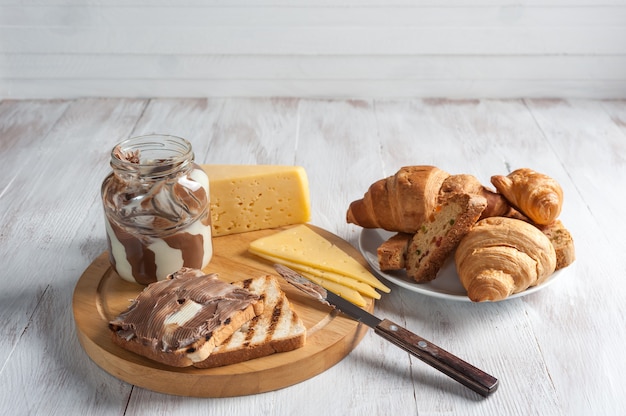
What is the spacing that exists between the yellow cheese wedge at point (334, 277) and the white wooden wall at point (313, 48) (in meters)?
1.83

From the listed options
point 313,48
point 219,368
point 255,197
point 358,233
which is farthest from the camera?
point 313,48

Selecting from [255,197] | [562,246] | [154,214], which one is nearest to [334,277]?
[255,197]

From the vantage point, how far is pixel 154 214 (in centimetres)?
178

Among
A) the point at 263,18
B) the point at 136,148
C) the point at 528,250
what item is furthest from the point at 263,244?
the point at 263,18

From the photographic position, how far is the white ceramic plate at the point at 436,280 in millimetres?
1806

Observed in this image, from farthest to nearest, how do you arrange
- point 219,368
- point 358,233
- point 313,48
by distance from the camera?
point 313,48
point 358,233
point 219,368

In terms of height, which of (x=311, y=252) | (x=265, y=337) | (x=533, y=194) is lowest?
(x=311, y=252)

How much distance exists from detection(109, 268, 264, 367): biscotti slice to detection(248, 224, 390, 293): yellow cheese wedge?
0.99ft

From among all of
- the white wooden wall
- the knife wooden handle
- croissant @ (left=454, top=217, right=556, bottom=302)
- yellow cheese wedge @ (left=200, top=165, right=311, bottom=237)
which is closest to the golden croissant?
croissant @ (left=454, top=217, right=556, bottom=302)

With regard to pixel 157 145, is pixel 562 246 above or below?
below

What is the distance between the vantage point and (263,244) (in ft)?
6.61

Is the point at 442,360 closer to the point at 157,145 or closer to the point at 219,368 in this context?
the point at 219,368

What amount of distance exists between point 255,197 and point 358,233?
38cm

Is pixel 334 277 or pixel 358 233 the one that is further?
pixel 358 233
